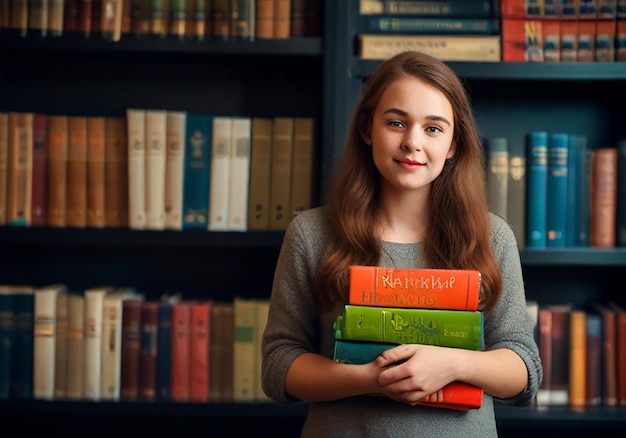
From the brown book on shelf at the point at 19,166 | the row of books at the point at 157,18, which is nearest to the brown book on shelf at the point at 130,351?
the brown book on shelf at the point at 19,166

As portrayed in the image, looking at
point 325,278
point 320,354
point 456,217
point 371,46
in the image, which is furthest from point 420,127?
point 371,46

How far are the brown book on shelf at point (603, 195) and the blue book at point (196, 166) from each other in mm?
927

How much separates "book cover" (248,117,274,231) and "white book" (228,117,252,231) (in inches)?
0.5

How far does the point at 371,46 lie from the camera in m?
1.78

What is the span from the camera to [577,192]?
5.98 feet

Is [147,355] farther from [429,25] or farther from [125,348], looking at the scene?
[429,25]

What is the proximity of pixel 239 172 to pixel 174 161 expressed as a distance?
0.51 feet

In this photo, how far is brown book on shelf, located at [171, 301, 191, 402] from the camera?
6.00 ft

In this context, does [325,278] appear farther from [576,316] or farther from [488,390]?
[576,316]

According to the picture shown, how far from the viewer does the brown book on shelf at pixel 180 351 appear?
6.00 feet

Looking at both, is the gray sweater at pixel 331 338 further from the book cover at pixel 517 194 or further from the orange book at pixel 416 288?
the book cover at pixel 517 194

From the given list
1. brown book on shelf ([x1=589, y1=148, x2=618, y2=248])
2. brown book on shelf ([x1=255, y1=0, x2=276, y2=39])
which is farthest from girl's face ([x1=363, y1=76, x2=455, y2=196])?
brown book on shelf ([x1=589, y1=148, x2=618, y2=248])

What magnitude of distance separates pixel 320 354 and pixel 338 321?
0.18 meters

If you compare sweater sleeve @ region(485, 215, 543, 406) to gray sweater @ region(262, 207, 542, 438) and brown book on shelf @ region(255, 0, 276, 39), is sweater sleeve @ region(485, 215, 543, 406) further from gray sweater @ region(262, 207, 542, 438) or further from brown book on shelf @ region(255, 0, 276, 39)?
brown book on shelf @ region(255, 0, 276, 39)
